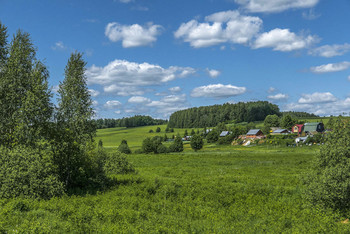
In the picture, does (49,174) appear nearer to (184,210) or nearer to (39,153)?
(39,153)

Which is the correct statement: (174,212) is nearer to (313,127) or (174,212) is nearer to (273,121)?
(313,127)

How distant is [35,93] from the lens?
74.4 feet

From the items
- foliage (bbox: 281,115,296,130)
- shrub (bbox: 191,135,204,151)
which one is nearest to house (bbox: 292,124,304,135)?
foliage (bbox: 281,115,296,130)

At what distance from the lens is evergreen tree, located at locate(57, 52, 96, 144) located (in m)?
32.6

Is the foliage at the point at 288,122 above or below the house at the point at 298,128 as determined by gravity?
above

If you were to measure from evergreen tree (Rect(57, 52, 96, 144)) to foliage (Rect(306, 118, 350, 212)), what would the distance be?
74.3 ft

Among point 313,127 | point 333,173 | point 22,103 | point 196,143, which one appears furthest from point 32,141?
point 313,127

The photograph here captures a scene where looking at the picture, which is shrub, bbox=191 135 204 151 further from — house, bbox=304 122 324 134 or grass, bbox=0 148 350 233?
grass, bbox=0 148 350 233

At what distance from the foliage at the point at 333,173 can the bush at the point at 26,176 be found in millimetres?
18298

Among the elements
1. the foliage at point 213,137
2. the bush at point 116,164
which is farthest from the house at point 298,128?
the bush at point 116,164

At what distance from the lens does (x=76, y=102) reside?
112 feet

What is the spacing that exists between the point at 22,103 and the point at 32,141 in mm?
3182

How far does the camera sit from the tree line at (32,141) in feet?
66.1

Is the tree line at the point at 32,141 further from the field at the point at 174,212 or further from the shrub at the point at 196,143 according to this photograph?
the shrub at the point at 196,143
